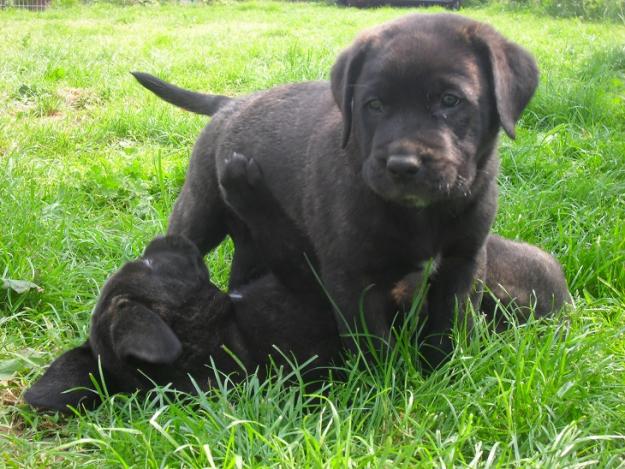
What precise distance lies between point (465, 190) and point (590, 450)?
3.34 feet

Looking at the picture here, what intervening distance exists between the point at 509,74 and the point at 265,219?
1.33m

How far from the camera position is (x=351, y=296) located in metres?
2.94

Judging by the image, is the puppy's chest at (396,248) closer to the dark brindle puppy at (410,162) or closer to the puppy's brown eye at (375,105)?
the dark brindle puppy at (410,162)

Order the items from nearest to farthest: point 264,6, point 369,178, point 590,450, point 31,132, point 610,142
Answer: point 590,450
point 369,178
point 610,142
point 31,132
point 264,6

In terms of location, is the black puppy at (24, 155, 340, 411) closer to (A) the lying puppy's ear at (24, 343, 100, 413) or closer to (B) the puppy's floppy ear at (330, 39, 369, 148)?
(A) the lying puppy's ear at (24, 343, 100, 413)

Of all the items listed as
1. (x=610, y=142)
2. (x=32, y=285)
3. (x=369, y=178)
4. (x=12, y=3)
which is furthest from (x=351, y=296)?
(x=12, y=3)

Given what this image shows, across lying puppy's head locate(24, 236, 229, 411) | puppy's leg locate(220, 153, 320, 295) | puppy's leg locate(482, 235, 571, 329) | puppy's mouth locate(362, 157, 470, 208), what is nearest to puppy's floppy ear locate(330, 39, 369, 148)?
puppy's mouth locate(362, 157, 470, 208)

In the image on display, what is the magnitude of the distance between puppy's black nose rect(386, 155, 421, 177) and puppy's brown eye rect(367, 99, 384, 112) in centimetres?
29

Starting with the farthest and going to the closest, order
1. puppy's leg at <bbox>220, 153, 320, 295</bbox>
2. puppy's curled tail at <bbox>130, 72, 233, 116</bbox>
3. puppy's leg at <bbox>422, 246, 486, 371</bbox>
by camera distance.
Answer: puppy's curled tail at <bbox>130, 72, 233, 116</bbox> < puppy's leg at <bbox>220, 153, 320, 295</bbox> < puppy's leg at <bbox>422, 246, 486, 371</bbox>

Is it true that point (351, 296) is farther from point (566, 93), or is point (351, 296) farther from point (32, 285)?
point (566, 93)

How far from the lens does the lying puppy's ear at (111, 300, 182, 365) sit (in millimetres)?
2531

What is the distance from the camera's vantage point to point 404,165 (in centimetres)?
259

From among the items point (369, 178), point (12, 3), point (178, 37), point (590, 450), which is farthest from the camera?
point (12, 3)

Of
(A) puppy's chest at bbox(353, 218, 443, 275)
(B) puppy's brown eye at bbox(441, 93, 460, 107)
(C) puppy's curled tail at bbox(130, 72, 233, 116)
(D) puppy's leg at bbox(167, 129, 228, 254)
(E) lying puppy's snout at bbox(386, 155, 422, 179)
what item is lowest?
(D) puppy's leg at bbox(167, 129, 228, 254)
